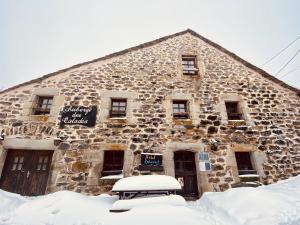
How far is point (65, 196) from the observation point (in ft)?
15.9

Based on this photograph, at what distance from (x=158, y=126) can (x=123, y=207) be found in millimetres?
3921

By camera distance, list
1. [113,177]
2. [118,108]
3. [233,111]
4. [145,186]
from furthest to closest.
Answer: [233,111], [118,108], [113,177], [145,186]

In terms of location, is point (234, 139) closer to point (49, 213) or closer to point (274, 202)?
point (274, 202)

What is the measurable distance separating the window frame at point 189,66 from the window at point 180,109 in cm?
155

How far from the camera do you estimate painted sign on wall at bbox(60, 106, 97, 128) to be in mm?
7385

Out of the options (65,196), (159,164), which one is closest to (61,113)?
(65,196)

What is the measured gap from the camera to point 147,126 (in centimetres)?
753

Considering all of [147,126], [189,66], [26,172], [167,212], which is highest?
[189,66]

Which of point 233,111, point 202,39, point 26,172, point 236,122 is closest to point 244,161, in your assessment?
point 236,122

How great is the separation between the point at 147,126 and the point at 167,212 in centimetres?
434

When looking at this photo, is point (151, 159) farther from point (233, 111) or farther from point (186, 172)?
point (233, 111)

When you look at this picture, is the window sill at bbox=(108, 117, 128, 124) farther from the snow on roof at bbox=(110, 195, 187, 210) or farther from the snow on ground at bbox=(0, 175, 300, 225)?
the snow on roof at bbox=(110, 195, 187, 210)

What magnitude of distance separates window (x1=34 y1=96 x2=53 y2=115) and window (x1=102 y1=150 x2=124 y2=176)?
3.05m

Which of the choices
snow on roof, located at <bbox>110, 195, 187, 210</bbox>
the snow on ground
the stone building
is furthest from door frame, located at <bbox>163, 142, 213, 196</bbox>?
snow on roof, located at <bbox>110, 195, 187, 210</bbox>
